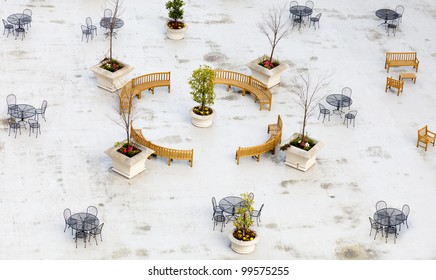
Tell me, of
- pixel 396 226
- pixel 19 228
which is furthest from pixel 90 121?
pixel 396 226

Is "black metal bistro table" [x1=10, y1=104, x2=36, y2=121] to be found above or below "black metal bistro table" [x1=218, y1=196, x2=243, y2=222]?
above

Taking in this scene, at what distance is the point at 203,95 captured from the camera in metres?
45.5

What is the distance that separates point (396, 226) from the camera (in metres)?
40.4

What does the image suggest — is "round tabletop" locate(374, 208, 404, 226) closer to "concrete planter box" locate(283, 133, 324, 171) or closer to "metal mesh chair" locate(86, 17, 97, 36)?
"concrete planter box" locate(283, 133, 324, 171)

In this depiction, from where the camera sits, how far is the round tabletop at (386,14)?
56.2 meters

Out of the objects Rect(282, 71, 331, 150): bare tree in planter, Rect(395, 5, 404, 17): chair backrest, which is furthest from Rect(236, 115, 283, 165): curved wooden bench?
Rect(395, 5, 404, 17): chair backrest

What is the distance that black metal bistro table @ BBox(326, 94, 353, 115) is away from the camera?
47500mm

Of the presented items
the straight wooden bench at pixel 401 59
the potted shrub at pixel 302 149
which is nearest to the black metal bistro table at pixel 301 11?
the straight wooden bench at pixel 401 59

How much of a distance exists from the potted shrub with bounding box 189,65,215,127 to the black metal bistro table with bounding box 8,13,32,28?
11.0 m

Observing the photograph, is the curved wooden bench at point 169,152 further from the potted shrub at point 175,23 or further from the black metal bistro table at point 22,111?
the potted shrub at point 175,23

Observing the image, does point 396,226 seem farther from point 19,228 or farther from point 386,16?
point 386,16

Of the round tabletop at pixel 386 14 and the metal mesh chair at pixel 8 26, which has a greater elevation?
the round tabletop at pixel 386 14

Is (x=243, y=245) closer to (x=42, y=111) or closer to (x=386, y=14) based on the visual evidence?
(x=42, y=111)

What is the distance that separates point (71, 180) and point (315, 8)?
22.6 meters
